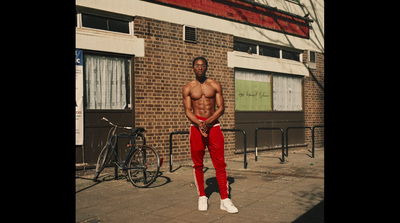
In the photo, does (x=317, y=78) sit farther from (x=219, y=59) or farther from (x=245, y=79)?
(x=219, y=59)

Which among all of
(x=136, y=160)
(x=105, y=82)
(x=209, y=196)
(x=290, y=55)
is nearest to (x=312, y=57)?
(x=290, y=55)

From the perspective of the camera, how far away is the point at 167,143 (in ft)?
30.2

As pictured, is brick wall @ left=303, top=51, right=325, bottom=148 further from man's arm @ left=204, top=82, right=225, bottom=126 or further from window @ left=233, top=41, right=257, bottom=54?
man's arm @ left=204, top=82, right=225, bottom=126

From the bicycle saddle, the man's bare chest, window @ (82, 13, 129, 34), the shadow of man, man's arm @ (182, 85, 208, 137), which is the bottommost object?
the shadow of man

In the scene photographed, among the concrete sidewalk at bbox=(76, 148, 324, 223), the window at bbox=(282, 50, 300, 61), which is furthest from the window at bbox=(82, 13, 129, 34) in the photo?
the window at bbox=(282, 50, 300, 61)

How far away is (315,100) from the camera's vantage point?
13.8m

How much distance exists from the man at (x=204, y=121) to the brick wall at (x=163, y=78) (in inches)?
158

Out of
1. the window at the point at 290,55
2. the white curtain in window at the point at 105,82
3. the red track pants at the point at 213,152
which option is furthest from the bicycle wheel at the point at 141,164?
the window at the point at 290,55

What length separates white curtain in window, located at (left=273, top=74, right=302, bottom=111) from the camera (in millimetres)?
12461

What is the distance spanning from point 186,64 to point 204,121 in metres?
5.14

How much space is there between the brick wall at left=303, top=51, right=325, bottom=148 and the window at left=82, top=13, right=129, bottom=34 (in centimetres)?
748

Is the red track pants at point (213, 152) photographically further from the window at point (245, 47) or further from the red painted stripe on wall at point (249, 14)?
the window at point (245, 47)

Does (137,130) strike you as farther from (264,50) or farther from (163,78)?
(264,50)
